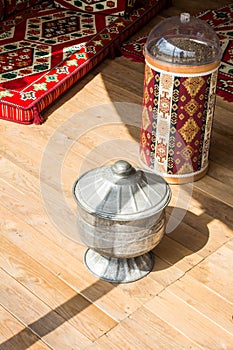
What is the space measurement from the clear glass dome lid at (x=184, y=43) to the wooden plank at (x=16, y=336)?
149cm

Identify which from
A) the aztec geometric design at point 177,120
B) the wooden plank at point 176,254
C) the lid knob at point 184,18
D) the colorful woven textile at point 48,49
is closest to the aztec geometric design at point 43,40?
the colorful woven textile at point 48,49

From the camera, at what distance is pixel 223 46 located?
534 centimetres

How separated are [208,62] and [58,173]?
1014 millimetres

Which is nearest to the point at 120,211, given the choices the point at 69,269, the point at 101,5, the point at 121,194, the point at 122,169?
the point at 121,194

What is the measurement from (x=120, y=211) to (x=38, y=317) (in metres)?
0.57

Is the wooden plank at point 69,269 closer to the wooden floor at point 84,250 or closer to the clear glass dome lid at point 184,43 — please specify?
the wooden floor at point 84,250

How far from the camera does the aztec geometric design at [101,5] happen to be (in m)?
5.55

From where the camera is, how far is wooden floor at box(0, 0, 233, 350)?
301 centimetres

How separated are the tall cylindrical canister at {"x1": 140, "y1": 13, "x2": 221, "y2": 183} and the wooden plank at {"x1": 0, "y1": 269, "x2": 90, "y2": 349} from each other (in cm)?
110

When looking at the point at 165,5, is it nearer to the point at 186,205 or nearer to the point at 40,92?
the point at 40,92

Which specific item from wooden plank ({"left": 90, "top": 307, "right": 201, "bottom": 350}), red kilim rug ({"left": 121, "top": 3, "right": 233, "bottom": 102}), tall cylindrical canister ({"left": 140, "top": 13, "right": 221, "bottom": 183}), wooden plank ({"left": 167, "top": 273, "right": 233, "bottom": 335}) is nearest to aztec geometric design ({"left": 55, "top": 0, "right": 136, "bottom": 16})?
red kilim rug ({"left": 121, "top": 3, "right": 233, "bottom": 102})

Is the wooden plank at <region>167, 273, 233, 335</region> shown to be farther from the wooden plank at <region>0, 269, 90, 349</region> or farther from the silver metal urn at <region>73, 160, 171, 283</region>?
the wooden plank at <region>0, 269, 90, 349</region>

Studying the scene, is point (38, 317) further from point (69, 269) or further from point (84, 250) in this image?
point (84, 250)

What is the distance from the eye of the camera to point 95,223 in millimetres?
3111
